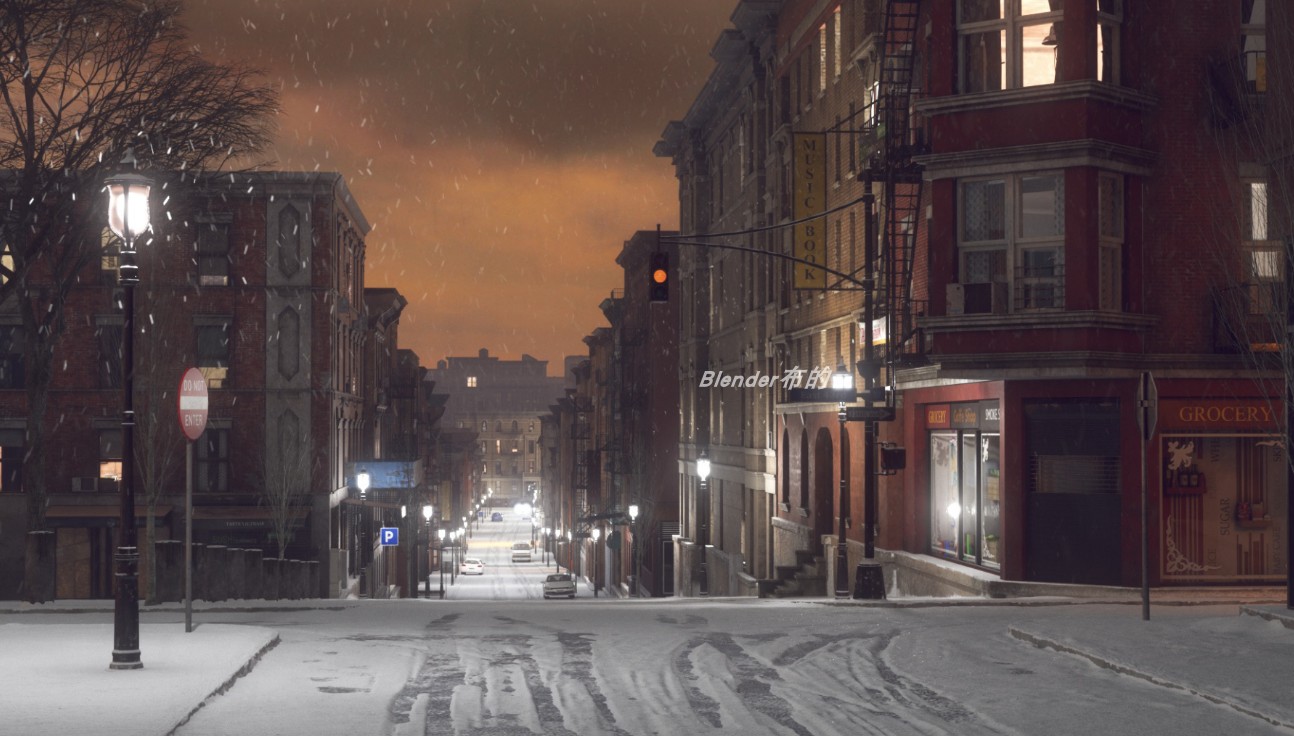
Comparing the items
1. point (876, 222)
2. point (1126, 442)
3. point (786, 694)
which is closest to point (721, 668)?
point (786, 694)

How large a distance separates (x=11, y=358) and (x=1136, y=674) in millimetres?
45140

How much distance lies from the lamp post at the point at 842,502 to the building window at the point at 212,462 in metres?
24.9

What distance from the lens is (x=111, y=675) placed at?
1430 cm

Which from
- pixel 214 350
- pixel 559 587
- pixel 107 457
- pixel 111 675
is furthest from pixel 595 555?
pixel 111 675

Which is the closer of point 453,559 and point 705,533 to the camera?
point 705,533

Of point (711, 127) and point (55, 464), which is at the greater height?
point (711, 127)

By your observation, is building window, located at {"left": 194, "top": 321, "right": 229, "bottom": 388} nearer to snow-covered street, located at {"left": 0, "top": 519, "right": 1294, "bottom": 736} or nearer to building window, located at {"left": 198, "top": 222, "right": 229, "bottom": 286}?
building window, located at {"left": 198, "top": 222, "right": 229, "bottom": 286}

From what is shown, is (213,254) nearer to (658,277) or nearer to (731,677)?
(658,277)

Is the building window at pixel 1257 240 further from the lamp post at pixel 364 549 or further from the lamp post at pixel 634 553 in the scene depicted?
the lamp post at pixel 364 549

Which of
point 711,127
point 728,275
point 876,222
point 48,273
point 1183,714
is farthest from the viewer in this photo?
point 711,127

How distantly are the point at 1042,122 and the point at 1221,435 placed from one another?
621 cm

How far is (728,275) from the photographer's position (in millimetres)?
53375

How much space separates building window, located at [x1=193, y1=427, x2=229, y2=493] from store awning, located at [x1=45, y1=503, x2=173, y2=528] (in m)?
1.53

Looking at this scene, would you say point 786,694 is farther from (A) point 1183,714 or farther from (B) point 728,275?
(B) point 728,275
